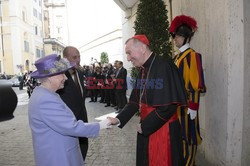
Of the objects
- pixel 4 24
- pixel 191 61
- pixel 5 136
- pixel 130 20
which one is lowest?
pixel 5 136

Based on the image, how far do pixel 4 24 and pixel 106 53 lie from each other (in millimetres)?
23818

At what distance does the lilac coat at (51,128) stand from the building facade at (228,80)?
7.19 ft

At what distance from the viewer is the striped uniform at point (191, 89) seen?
341 cm

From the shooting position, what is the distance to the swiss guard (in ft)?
11.2

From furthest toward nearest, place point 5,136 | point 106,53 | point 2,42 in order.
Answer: point 2,42
point 106,53
point 5,136

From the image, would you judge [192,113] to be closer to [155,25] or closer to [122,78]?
[155,25]

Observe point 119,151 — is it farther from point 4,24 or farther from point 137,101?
point 4,24

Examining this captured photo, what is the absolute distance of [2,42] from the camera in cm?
4316

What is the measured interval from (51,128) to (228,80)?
248cm

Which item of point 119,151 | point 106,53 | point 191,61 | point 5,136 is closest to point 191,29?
point 191,61

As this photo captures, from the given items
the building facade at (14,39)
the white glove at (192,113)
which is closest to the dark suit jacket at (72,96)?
the white glove at (192,113)

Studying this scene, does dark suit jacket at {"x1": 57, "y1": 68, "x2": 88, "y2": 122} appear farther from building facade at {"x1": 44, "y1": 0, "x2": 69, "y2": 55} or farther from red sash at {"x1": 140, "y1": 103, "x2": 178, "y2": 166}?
building facade at {"x1": 44, "y1": 0, "x2": 69, "y2": 55}

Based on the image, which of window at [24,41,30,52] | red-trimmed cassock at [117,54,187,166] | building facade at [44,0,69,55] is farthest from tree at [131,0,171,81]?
building facade at [44,0,69,55]

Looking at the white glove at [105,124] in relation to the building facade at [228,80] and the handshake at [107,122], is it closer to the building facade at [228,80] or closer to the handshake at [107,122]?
the handshake at [107,122]
